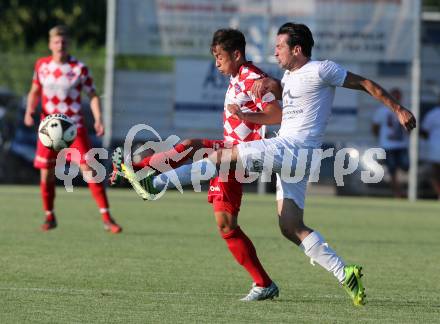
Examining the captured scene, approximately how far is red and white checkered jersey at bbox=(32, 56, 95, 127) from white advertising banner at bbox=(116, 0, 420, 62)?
8.44 m

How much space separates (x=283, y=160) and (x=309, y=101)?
441 millimetres

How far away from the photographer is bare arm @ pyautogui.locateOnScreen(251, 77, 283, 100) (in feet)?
25.2

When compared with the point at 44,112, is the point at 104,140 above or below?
below

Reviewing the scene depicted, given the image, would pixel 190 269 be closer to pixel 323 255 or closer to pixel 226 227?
pixel 226 227

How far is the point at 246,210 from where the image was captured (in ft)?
55.0

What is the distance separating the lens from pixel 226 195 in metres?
7.84

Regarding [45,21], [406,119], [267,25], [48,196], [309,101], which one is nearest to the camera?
[406,119]

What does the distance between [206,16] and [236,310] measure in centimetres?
1392

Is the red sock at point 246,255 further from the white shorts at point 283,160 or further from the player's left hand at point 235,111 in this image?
the player's left hand at point 235,111

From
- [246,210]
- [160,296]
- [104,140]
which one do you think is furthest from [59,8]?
[160,296]

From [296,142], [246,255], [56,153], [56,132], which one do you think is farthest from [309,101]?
[56,153]

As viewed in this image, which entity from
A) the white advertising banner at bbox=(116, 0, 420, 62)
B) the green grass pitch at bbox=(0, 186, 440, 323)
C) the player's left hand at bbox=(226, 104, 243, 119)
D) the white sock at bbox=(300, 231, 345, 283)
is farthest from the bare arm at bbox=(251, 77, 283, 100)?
the white advertising banner at bbox=(116, 0, 420, 62)

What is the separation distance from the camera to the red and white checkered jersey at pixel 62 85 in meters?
12.2

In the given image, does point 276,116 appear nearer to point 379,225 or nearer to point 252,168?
point 252,168
